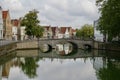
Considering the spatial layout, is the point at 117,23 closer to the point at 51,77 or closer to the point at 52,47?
the point at 51,77

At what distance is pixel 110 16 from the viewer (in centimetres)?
4259

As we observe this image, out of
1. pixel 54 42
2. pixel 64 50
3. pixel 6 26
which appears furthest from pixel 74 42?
pixel 6 26

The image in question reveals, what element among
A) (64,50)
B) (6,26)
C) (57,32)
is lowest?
(64,50)

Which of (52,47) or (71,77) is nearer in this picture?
(71,77)

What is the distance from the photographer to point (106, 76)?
1092 inches

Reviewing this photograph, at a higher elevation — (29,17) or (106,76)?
(29,17)

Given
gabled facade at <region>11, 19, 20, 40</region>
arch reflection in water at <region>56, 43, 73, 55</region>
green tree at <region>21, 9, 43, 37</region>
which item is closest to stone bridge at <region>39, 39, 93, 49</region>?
arch reflection in water at <region>56, 43, 73, 55</region>

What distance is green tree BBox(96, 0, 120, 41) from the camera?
1645 inches

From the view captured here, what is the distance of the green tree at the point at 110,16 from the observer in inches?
1645

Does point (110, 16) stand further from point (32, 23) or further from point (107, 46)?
point (32, 23)

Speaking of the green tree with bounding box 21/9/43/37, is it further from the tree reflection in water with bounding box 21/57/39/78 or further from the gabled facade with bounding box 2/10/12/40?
the tree reflection in water with bounding box 21/57/39/78

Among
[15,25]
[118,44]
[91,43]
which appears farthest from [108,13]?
[15,25]

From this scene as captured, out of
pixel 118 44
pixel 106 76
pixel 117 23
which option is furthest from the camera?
pixel 118 44

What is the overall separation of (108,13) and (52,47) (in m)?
30.8
